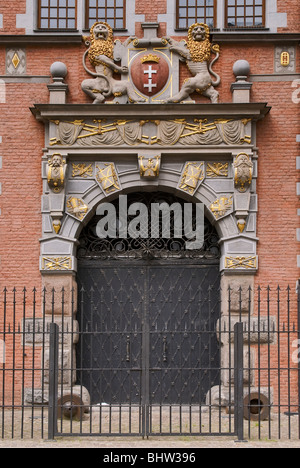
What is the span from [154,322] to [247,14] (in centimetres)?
586

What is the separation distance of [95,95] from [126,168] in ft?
4.59

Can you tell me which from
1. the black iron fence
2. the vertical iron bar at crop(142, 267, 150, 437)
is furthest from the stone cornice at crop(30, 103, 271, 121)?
the vertical iron bar at crop(142, 267, 150, 437)

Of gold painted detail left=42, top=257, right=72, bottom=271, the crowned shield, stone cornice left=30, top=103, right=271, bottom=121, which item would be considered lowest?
gold painted detail left=42, top=257, right=72, bottom=271

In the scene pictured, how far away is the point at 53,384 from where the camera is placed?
1069cm

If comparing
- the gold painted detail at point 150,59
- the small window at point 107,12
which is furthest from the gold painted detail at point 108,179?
the small window at point 107,12

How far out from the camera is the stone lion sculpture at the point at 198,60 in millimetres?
14238

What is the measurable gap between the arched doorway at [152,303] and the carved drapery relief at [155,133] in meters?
1.09

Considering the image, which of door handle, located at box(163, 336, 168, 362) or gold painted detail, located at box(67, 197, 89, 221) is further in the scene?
door handle, located at box(163, 336, 168, 362)

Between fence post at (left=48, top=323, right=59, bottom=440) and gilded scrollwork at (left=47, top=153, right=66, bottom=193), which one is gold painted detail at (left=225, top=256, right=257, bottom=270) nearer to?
gilded scrollwork at (left=47, top=153, right=66, bottom=193)

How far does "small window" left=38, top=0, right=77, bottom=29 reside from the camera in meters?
14.9

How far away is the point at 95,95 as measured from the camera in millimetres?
14281

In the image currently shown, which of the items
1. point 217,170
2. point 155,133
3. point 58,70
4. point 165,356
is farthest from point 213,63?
point 165,356

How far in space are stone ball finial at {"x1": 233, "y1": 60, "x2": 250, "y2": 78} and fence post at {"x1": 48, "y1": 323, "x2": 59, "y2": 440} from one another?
238 inches

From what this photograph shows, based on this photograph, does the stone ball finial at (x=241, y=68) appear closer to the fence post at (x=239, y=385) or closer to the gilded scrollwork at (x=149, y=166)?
the gilded scrollwork at (x=149, y=166)
